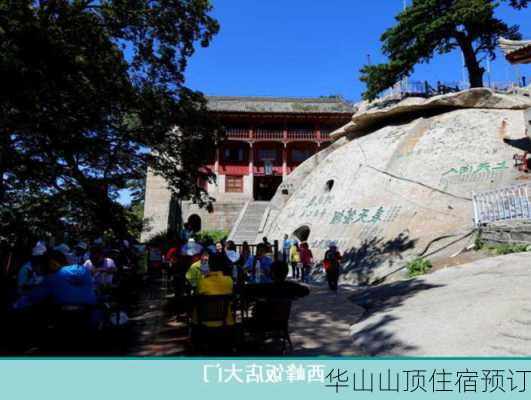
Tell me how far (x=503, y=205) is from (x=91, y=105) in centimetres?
1082

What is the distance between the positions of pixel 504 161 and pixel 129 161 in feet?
40.3

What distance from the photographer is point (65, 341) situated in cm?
409

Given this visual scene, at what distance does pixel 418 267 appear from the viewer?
989 centimetres

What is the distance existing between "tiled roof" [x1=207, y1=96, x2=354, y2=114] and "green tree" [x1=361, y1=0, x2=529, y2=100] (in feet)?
43.2

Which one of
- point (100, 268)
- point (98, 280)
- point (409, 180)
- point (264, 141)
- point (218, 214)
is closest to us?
point (98, 280)

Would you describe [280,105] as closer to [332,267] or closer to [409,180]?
[409,180]

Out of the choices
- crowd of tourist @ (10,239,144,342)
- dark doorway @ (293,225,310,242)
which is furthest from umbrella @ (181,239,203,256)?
dark doorway @ (293,225,310,242)

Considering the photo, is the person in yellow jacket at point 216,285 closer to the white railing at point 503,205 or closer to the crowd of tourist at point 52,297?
the crowd of tourist at point 52,297

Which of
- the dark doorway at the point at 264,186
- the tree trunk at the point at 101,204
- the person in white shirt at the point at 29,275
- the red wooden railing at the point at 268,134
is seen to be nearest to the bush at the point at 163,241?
the tree trunk at the point at 101,204

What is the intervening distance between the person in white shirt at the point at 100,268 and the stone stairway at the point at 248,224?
50.4ft

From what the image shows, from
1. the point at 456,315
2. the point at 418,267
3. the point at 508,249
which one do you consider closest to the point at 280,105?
the point at 418,267

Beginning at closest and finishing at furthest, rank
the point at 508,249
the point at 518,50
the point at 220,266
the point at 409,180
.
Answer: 1. the point at 220,266
2. the point at 508,249
3. the point at 518,50
4. the point at 409,180

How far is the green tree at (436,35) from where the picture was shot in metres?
17.7

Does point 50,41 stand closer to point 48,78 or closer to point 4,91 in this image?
point 48,78
